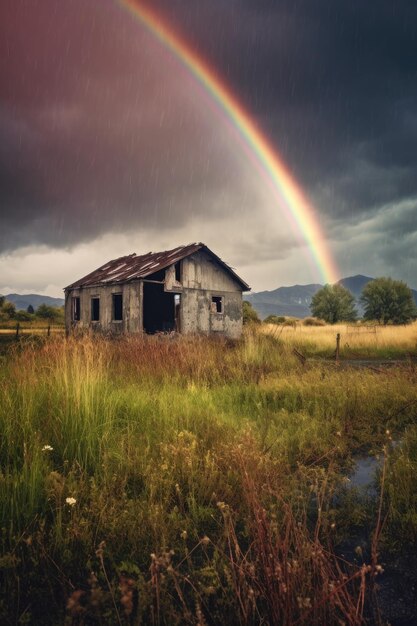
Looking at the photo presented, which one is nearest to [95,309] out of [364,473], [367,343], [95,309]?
[95,309]

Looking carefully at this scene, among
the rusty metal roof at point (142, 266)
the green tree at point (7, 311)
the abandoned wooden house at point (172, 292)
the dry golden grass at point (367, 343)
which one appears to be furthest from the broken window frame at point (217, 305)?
the green tree at point (7, 311)

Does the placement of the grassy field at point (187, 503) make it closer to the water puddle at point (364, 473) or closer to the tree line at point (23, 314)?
the water puddle at point (364, 473)

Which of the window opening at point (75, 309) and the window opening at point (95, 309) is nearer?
the window opening at point (95, 309)

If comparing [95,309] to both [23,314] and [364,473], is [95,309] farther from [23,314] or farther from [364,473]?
[23,314]

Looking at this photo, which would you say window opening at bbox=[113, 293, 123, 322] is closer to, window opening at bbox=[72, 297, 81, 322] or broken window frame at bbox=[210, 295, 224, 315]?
window opening at bbox=[72, 297, 81, 322]

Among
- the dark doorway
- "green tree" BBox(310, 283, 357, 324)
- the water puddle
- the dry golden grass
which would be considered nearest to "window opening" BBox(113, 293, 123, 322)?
the dark doorway

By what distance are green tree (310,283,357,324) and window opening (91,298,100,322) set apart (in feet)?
169

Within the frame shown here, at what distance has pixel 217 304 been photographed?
23.1 meters

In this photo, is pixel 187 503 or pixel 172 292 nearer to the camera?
pixel 187 503

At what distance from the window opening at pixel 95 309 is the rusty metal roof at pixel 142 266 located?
1.08 m

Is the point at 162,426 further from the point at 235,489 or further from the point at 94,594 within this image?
the point at 94,594

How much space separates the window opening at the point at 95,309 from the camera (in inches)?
936

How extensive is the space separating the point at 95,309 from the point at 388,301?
49.8 m

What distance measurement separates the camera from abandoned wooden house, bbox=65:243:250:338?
20.1 meters
